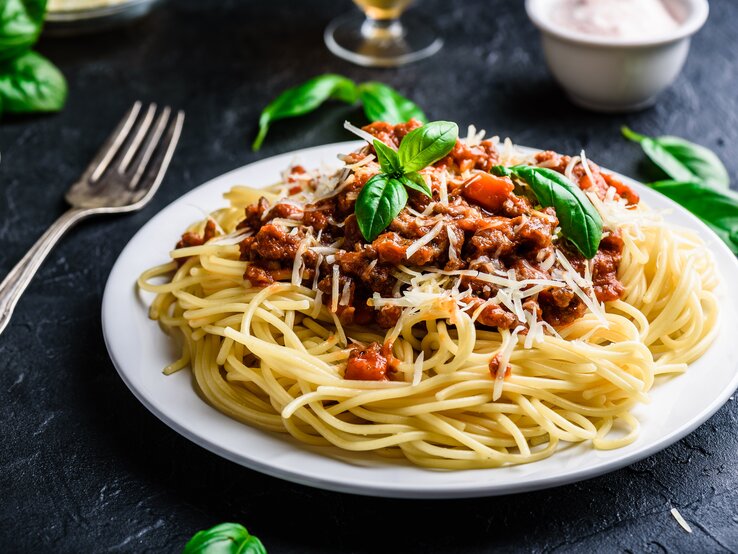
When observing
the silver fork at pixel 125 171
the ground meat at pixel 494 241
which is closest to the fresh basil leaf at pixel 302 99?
the silver fork at pixel 125 171

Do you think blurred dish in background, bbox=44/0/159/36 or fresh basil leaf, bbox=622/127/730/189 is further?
blurred dish in background, bbox=44/0/159/36

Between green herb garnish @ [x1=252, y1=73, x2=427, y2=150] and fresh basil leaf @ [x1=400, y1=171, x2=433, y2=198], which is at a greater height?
fresh basil leaf @ [x1=400, y1=171, x2=433, y2=198]

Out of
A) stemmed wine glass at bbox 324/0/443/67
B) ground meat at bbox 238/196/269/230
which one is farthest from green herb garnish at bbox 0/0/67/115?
ground meat at bbox 238/196/269/230

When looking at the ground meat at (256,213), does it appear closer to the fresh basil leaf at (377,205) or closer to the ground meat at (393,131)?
the fresh basil leaf at (377,205)

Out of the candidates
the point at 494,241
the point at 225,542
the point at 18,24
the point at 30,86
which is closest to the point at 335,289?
the point at 494,241

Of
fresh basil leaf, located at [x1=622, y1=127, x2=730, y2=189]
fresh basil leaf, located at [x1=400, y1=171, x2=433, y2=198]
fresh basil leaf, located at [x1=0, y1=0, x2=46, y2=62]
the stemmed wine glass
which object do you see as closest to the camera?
fresh basil leaf, located at [x1=400, y1=171, x2=433, y2=198]

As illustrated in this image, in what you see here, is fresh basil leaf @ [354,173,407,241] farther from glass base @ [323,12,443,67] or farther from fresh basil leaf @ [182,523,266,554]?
glass base @ [323,12,443,67]
